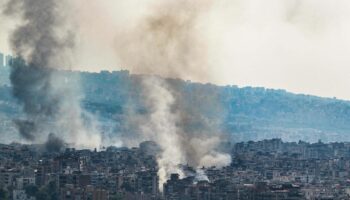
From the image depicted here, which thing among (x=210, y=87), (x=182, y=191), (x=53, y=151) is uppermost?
(x=210, y=87)

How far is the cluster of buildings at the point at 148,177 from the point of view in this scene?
87438mm

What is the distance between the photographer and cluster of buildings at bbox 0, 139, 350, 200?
87.4 metres

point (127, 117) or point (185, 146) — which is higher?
point (127, 117)

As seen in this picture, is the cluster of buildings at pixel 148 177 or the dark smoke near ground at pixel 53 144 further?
the dark smoke near ground at pixel 53 144

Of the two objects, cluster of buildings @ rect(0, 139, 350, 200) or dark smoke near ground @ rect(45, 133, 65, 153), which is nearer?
cluster of buildings @ rect(0, 139, 350, 200)

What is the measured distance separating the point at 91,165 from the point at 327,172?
1761 centimetres

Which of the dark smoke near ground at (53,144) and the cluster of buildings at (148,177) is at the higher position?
the dark smoke near ground at (53,144)

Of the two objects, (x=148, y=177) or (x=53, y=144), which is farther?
(x=53, y=144)

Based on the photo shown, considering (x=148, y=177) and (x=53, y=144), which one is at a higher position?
(x=53, y=144)

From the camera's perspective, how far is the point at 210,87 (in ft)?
459

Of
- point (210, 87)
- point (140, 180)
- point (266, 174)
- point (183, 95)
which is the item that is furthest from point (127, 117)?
point (140, 180)

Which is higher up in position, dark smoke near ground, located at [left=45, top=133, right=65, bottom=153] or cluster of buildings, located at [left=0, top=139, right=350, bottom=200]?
dark smoke near ground, located at [left=45, top=133, right=65, bottom=153]

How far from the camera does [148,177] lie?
96500mm

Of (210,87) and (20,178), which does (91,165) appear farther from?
(210,87)
